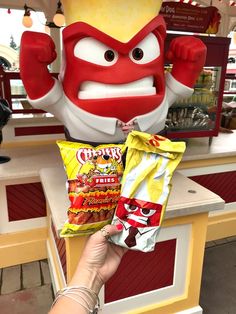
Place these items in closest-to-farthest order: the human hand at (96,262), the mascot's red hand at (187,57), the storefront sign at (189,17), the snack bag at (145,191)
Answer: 1. the human hand at (96,262)
2. the snack bag at (145,191)
3. the mascot's red hand at (187,57)
4. the storefront sign at (189,17)

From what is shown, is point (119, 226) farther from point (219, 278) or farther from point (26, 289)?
point (219, 278)

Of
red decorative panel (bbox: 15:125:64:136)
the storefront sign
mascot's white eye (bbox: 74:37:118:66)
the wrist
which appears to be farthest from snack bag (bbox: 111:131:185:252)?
red decorative panel (bbox: 15:125:64:136)

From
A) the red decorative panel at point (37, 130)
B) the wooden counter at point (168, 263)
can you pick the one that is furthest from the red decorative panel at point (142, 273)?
the red decorative panel at point (37, 130)

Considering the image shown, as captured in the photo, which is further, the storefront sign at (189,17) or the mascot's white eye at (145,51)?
the storefront sign at (189,17)

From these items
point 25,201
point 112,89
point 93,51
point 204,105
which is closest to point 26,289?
point 25,201

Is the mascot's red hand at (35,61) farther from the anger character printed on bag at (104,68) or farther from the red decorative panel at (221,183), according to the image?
the red decorative panel at (221,183)

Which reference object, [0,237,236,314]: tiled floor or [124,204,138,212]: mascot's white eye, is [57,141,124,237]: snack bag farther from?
[0,237,236,314]: tiled floor

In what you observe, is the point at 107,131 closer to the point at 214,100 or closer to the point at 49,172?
the point at 49,172

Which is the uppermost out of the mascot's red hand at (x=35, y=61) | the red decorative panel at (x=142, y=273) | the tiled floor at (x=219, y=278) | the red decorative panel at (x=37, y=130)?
the mascot's red hand at (x=35, y=61)
